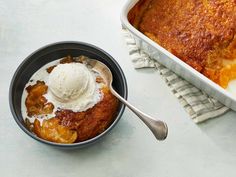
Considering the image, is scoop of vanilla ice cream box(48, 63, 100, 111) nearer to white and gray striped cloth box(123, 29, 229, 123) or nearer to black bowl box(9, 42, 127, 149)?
black bowl box(9, 42, 127, 149)

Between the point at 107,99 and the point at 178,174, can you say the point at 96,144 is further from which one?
the point at 178,174

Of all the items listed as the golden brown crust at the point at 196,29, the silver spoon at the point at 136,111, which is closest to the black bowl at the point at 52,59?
the silver spoon at the point at 136,111

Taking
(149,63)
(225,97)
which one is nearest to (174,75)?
(149,63)

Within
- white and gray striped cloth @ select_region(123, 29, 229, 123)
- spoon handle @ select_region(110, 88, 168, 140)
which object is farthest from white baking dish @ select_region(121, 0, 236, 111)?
spoon handle @ select_region(110, 88, 168, 140)

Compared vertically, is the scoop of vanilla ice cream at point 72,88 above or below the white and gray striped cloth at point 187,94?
above

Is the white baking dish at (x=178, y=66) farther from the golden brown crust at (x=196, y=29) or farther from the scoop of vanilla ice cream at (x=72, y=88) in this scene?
the scoop of vanilla ice cream at (x=72, y=88)

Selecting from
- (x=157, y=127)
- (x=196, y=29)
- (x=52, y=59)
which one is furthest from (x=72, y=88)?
(x=196, y=29)

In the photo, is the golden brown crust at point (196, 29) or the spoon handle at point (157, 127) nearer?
the spoon handle at point (157, 127)
